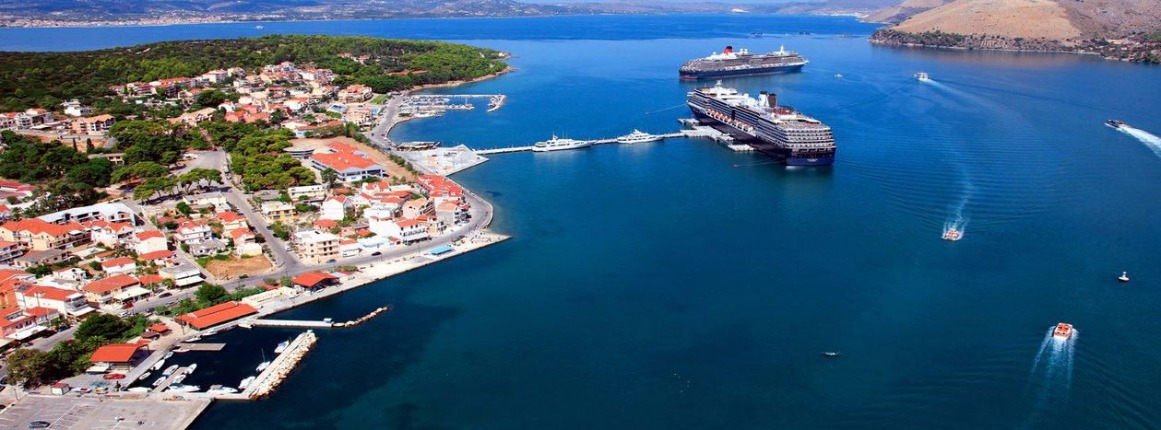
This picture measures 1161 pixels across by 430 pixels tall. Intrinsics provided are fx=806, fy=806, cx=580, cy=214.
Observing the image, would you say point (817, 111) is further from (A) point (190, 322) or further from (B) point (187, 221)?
(A) point (190, 322)

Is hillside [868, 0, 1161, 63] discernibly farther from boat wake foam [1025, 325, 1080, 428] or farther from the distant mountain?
the distant mountain

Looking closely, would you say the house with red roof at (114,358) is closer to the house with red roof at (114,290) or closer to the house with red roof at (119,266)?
the house with red roof at (114,290)

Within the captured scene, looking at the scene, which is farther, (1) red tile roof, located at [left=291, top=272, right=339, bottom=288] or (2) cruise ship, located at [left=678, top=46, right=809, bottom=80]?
(2) cruise ship, located at [left=678, top=46, right=809, bottom=80]

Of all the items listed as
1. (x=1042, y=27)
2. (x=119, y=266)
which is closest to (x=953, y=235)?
(x=119, y=266)

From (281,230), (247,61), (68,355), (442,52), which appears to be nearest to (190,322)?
(68,355)

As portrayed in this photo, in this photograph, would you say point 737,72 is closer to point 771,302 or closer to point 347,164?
point 347,164

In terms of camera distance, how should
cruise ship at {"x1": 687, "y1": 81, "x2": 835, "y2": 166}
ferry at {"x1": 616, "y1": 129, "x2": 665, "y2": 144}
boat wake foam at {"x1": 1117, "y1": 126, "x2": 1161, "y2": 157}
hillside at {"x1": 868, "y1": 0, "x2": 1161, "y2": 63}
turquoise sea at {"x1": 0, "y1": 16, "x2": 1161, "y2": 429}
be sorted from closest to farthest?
turquoise sea at {"x1": 0, "y1": 16, "x2": 1161, "y2": 429} < cruise ship at {"x1": 687, "y1": 81, "x2": 835, "y2": 166} < boat wake foam at {"x1": 1117, "y1": 126, "x2": 1161, "y2": 157} < ferry at {"x1": 616, "y1": 129, "x2": 665, "y2": 144} < hillside at {"x1": 868, "y1": 0, "x2": 1161, "y2": 63}

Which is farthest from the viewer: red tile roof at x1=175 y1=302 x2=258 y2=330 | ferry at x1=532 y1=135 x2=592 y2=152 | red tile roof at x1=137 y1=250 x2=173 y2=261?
ferry at x1=532 y1=135 x2=592 y2=152

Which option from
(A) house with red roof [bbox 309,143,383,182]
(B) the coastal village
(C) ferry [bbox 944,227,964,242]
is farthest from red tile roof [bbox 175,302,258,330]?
(C) ferry [bbox 944,227,964,242]
